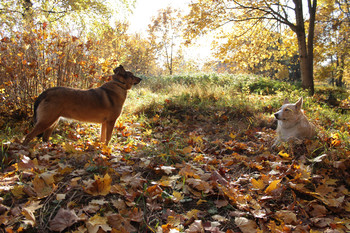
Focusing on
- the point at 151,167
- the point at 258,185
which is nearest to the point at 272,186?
the point at 258,185

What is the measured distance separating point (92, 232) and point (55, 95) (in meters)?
2.90

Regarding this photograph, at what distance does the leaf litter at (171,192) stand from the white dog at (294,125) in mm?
283

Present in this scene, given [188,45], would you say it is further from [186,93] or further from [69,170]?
[69,170]

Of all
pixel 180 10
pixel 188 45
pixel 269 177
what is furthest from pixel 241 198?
pixel 180 10

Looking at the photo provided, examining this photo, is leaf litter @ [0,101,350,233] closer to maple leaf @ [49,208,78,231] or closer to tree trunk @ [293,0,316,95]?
maple leaf @ [49,208,78,231]

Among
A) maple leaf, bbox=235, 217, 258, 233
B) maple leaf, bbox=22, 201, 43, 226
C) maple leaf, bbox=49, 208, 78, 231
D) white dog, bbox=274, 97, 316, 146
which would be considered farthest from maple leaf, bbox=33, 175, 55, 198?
white dog, bbox=274, 97, 316, 146

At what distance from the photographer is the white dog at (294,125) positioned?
3686mm

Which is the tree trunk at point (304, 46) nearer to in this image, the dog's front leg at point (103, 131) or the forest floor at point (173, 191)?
the forest floor at point (173, 191)

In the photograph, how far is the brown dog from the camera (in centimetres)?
364

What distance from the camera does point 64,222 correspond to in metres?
1.62

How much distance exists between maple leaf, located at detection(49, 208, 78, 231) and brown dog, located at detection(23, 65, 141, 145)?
244 centimetres

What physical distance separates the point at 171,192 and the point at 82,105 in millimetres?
2573

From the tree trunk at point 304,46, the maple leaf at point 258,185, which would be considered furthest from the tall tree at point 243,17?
the maple leaf at point 258,185

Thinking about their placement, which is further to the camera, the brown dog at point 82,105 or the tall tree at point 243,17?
the tall tree at point 243,17
